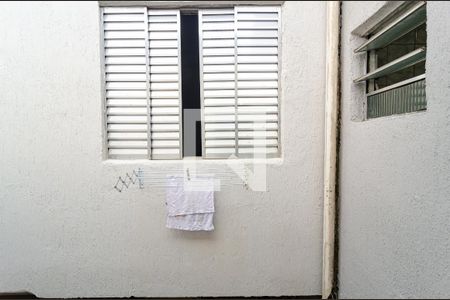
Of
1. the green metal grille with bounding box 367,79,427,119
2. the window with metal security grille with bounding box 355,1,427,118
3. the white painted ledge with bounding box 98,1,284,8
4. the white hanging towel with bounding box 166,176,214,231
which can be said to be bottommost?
the white hanging towel with bounding box 166,176,214,231

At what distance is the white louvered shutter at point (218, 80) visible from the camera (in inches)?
60.9

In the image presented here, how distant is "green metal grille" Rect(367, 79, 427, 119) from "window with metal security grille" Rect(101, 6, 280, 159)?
590 mm

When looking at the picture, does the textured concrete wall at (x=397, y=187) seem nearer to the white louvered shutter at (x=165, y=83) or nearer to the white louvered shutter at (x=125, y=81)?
the white louvered shutter at (x=165, y=83)

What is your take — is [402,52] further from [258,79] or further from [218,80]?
[218,80]

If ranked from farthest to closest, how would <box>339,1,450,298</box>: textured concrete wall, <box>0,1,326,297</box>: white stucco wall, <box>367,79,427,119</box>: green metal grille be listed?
<box>0,1,326,297</box>: white stucco wall
<box>367,79,427,119</box>: green metal grille
<box>339,1,450,298</box>: textured concrete wall

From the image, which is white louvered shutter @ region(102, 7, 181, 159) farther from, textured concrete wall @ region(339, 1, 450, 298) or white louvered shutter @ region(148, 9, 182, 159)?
textured concrete wall @ region(339, 1, 450, 298)

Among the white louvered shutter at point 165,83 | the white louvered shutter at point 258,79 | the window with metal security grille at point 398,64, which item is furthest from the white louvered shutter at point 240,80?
the window with metal security grille at point 398,64

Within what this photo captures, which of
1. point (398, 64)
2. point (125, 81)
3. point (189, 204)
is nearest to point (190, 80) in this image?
point (125, 81)

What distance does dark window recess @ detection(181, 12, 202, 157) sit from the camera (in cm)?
158

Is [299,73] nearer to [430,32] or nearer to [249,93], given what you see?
[249,93]

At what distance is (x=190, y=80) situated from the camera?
1.60 m

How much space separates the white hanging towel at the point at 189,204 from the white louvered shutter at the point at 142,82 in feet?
0.77

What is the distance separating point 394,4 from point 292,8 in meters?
0.57

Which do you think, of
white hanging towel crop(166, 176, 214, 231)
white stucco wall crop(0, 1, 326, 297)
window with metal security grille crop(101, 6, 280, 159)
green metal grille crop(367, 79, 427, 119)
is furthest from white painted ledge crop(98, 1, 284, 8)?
white hanging towel crop(166, 176, 214, 231)
